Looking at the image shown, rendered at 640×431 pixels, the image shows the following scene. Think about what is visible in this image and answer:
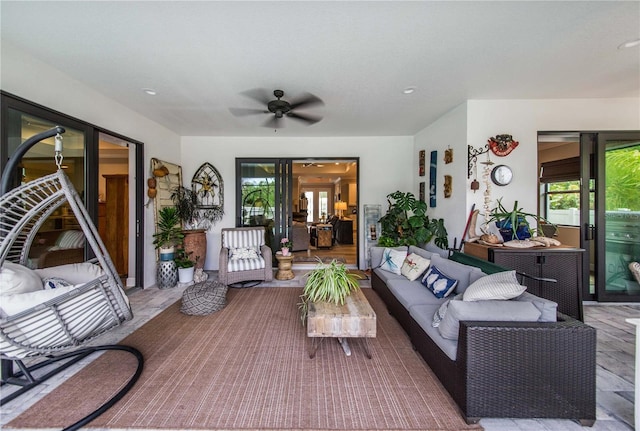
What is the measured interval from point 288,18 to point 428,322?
2.65m

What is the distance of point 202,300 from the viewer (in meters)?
3.21

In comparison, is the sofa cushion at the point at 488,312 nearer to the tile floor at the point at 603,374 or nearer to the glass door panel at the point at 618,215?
the tile floor at the point at 603,374

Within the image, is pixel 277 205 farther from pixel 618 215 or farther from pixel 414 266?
pixel 618 215

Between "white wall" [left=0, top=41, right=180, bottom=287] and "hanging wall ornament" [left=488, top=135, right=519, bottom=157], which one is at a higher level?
"white wall" [left=0, top=41, right=180, bottom=287]

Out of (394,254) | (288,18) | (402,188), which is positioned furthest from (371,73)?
(402,188)

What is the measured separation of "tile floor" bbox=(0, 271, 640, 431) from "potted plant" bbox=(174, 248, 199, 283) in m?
0.67

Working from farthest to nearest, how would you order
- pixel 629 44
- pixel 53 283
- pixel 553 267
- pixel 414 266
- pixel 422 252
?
pixel 422 252, pixel 414 266, pixel 553 267, pixel 629 44, pixel 53 283

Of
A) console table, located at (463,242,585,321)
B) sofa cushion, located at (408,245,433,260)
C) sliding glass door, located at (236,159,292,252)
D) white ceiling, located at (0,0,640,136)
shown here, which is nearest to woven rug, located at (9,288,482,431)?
sofa cushion, located at (408,245,433,260)

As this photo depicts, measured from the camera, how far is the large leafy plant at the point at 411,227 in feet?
13.7

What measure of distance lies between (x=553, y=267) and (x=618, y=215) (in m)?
1.85

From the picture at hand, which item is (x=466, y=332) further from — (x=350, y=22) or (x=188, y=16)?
(x=188, y=16)

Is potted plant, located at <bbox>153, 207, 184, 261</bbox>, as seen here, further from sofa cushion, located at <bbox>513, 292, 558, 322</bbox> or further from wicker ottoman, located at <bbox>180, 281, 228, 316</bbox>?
sofa cushion, located at <bbox>513, 292, 558, 322</bbox>

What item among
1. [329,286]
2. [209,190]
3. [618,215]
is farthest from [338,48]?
[618,215]

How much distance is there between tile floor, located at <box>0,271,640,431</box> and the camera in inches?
63.9
